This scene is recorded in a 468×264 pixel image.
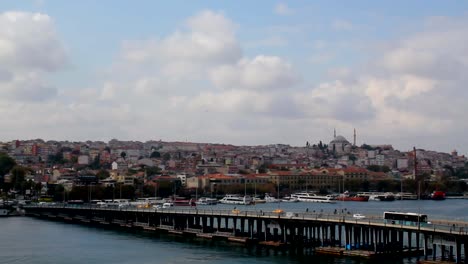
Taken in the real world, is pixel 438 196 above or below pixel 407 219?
below

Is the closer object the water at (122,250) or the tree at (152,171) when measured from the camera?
the water at (122,250)

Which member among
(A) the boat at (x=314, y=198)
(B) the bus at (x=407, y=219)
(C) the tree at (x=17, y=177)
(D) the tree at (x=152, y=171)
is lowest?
(A) the boat at (x=314, y=198)

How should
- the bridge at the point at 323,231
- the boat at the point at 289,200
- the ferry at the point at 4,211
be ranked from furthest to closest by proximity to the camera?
the boat at the point at 289,200 < the ferry at the point at 4,211 < the bridge at the point at 323,231

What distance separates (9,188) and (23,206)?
3295cm

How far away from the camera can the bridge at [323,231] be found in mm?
40500

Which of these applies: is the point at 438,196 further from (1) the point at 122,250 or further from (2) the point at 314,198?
(1) the point at 122,250

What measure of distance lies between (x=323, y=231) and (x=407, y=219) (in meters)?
7.05

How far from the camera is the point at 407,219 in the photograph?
144ft

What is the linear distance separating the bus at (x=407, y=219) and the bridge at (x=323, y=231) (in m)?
0.32

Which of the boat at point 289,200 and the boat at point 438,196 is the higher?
the boat at point 438,196

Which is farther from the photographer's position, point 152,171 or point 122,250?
point 152,171

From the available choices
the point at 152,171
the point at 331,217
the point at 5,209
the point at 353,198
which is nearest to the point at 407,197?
the point at 353,198

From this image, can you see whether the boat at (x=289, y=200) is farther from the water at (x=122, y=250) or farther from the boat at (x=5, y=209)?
the water at (x=122, y=250)

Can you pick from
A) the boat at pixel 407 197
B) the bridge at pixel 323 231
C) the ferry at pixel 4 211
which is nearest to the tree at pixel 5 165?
the ferry at pixel 4 211
